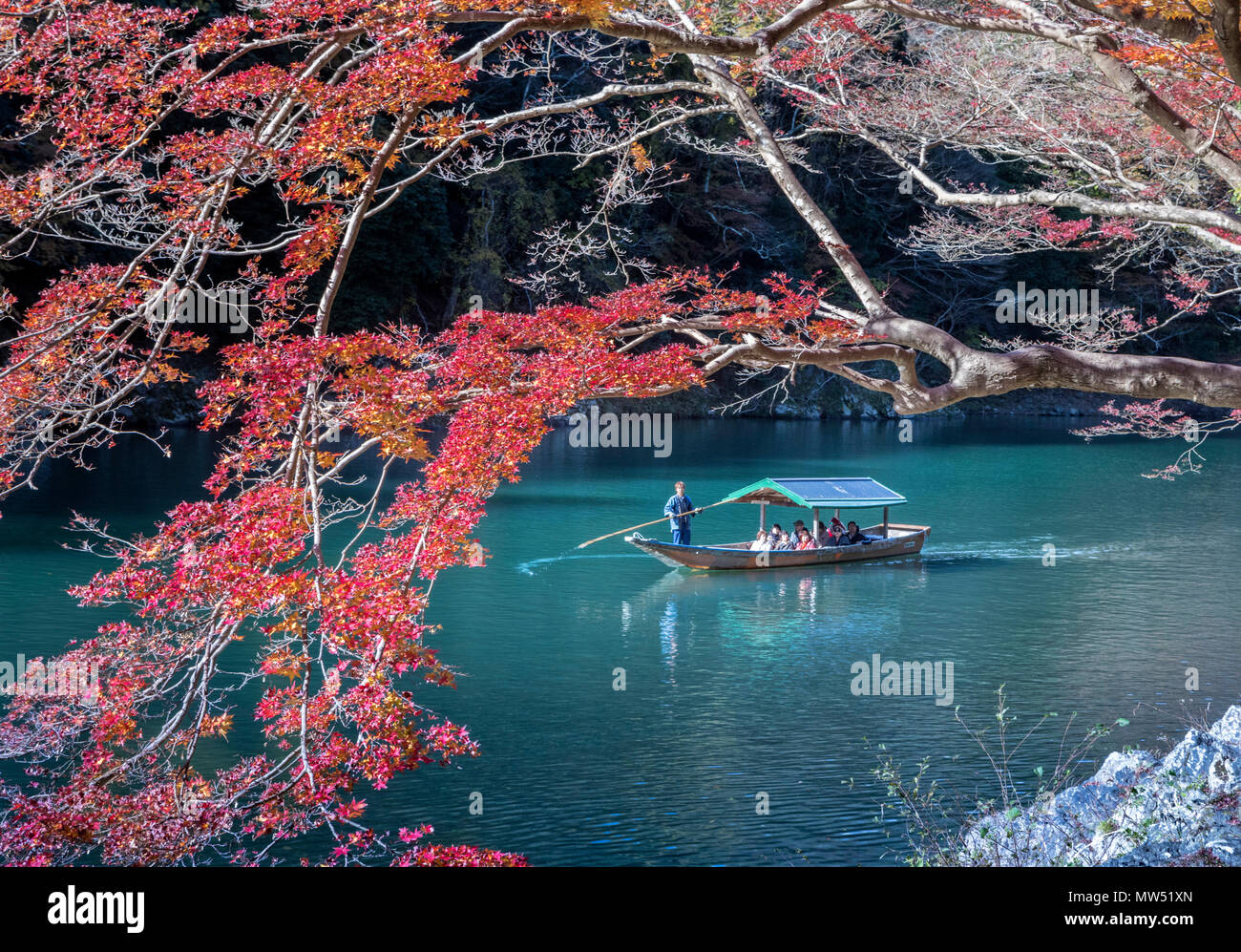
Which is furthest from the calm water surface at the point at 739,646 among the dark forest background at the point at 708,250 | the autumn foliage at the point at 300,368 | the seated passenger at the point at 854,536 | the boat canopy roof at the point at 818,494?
the dark forest background at the point at 708,250

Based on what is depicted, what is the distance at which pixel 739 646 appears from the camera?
1224cm

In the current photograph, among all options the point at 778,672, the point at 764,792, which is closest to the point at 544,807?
the point at 764,792

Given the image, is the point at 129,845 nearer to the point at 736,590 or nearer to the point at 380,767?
the point at 380,767

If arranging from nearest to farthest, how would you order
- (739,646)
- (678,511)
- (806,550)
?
(739,646)
(678,511)
(806,550)

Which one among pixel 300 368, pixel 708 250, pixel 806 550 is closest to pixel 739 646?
pixel 806 550

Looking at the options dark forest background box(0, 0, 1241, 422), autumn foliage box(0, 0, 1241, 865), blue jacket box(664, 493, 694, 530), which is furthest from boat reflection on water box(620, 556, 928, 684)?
dark forest background box(0, 0, 1241, 422)

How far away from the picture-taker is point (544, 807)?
25.3ft

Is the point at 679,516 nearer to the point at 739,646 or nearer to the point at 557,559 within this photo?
the point at 557,559

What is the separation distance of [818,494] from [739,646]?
4696 millimetres

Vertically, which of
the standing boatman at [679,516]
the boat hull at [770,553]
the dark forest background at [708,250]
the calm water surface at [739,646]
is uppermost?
the dark forest background at [708,250]

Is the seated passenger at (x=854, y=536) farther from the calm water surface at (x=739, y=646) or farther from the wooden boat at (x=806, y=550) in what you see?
the calm water surface at (x=739, y=646)

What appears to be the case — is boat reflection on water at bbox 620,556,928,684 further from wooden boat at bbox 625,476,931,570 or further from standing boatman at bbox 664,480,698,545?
standing boatman at bbox 664,480,698,545

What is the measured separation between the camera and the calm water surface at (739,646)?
7738 mm

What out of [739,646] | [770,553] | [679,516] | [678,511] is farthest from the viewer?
[770,553]
